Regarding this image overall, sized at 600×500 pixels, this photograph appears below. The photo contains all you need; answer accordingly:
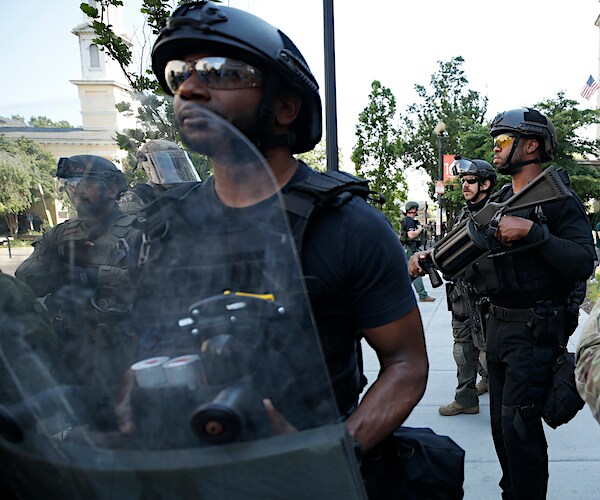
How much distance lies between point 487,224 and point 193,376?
219 cm

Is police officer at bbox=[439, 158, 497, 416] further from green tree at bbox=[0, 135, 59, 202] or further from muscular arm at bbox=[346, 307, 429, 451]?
green tree at bbox=[0, 135, 59, 202]

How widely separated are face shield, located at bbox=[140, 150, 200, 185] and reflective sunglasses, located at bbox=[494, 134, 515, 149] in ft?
6.92

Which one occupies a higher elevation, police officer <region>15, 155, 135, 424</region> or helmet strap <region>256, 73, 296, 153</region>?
helmet strap <region>256, 73, 296, 153</region>

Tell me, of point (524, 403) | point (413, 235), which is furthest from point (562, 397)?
point (413, 235)

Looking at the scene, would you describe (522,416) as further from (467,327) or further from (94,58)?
(94,58)

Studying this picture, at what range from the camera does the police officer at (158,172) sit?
1.16 meters

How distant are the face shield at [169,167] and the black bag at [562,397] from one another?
6.58ft

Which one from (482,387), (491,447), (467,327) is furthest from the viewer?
(482,387)

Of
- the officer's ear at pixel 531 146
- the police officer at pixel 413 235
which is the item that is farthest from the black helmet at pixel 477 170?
the police officer at pixel 413 235

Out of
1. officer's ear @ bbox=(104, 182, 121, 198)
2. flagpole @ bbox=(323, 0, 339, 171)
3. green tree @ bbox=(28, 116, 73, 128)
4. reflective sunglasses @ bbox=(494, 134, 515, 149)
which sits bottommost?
officer's ear @ bbox=(104, 182, 121, 198)

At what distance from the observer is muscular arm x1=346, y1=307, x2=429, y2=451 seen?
1.26m

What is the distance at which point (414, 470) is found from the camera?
1404 mm

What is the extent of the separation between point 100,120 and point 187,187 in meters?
0.24

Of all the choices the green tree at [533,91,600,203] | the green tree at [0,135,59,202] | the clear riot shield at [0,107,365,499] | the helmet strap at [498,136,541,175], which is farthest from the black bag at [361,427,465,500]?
the green tree at [533,91,600,203]
